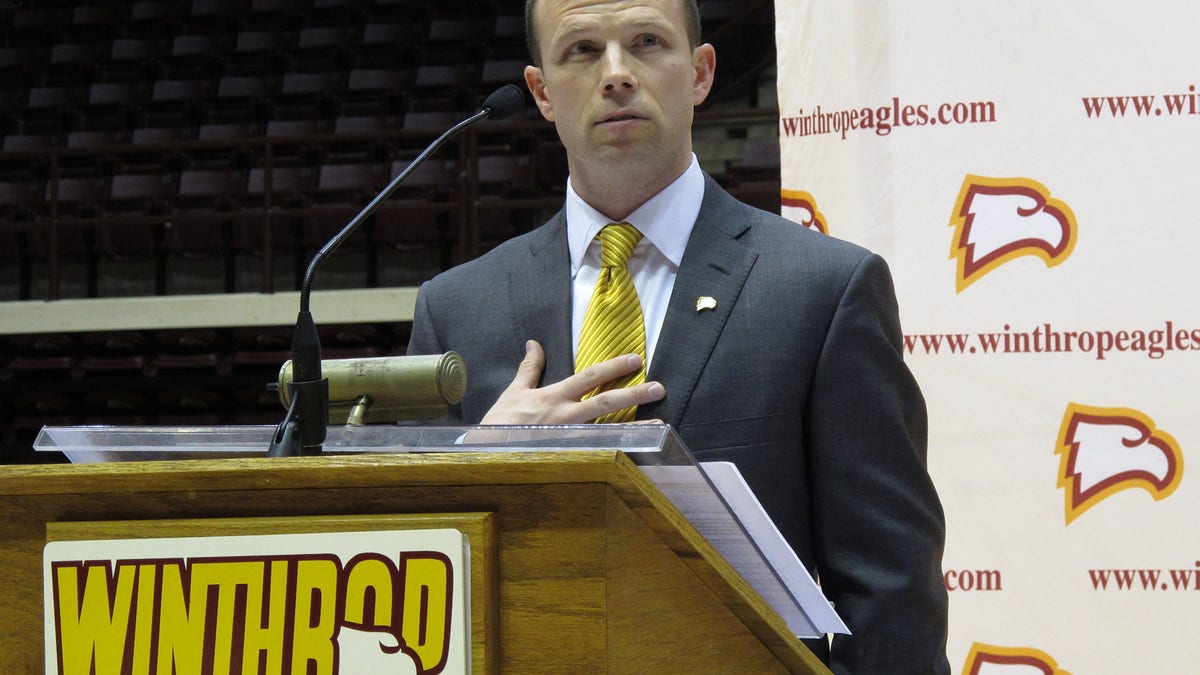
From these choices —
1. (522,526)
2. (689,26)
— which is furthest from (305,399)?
(689,26)

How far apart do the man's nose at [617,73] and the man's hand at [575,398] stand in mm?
332

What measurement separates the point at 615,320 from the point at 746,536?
1.74 feet

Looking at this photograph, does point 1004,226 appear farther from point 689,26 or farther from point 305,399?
point 305,399

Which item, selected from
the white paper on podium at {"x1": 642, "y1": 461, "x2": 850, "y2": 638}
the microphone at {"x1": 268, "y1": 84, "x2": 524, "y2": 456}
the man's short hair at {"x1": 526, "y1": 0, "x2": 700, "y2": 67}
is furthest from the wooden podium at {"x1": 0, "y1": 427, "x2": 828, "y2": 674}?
the man's short hair at {"x1": 526, "y1": 0, "x2": 700, "y2": 67}

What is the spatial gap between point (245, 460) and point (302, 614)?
111 mm

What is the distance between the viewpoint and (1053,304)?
2.39 meters

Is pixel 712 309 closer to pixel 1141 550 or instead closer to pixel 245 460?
pixel 245 460

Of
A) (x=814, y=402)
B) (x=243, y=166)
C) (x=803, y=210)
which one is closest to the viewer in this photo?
(x=814, y=402)

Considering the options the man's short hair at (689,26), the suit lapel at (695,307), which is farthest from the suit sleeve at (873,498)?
the man's short hair at (689,26)

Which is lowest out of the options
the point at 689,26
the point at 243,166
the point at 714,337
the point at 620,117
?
the point at 714,337

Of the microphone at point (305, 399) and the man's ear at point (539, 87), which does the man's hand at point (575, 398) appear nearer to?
the microphone at point (305, 399)

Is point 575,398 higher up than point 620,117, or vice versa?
point 620,117

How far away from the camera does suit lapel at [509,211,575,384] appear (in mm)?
1390

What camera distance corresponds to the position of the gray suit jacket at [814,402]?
48.3 inches
